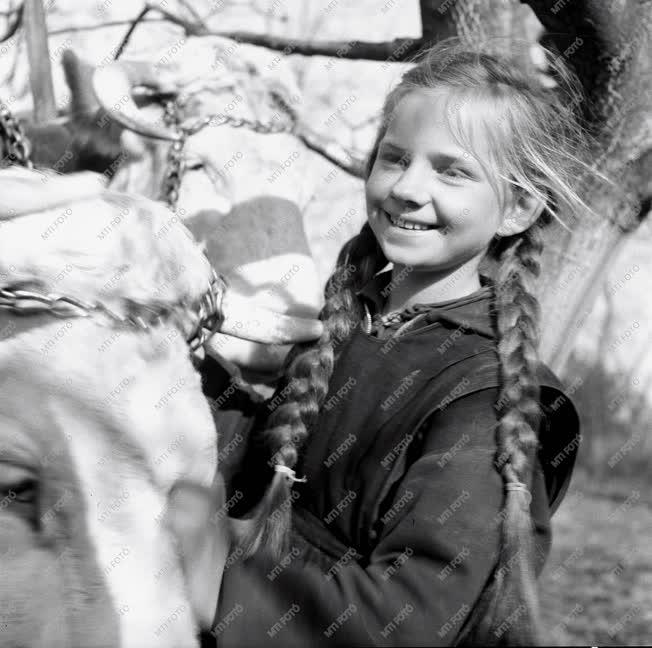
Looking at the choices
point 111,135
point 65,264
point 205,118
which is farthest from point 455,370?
point 111,135

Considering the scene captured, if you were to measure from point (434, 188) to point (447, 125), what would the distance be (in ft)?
0.27

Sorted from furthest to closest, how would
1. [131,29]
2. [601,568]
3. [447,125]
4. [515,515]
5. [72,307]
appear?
[601,568], [131,29], [447,125], [515,515], [72,307]

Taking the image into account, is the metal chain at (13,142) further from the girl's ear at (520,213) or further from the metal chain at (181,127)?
the girl's ear at (520,213)

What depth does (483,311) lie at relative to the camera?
1.11m

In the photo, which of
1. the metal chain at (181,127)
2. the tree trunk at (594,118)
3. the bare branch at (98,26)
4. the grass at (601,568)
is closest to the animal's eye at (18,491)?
the metal chain at (181,127)

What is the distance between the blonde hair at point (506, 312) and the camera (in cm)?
93

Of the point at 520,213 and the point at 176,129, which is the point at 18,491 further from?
the point at 176,129

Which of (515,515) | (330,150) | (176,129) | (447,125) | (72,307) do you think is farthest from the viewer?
(330,150)

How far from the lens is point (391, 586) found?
0.87m

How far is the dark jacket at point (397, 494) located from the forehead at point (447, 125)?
0.20m

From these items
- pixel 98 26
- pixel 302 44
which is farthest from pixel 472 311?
pixel 98 26

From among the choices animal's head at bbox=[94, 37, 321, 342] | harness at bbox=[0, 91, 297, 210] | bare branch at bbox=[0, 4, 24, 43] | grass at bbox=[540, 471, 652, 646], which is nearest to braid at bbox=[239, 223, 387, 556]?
animal's head at bbox=[94, 37, 321, 342]

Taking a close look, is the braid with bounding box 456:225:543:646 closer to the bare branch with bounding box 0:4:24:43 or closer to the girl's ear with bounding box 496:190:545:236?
the girl's ear with bounding box 496:190:545:236

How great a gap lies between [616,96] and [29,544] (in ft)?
4.34
